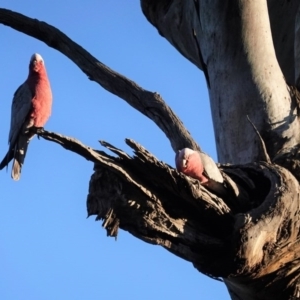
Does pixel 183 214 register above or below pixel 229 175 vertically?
below

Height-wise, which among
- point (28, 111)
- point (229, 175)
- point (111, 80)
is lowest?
point (229, 175)

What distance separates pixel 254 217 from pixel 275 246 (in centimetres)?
15

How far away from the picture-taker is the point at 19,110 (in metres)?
4.13

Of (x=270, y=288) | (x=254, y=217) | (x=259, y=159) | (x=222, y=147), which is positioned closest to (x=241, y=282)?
(x=270, y=288)

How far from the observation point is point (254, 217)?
221 centimetres

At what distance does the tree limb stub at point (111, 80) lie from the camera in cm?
299

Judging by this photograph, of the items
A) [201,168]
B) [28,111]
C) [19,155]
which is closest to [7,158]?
[19,155]

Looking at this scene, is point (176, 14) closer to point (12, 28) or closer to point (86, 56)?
point (86, 56)

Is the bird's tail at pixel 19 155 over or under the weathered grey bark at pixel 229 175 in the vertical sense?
over

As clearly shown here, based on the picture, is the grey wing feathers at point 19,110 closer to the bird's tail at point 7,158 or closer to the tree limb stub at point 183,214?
the bird's tail at point 7,158

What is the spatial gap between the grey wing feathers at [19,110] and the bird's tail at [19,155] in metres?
0.04

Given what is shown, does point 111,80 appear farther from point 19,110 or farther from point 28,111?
point 19,110

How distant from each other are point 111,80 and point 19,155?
3.13 ft

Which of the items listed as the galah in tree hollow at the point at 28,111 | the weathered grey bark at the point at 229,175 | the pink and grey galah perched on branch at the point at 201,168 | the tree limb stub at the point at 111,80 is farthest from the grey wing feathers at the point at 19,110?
the pink and grey galah perched on branch at the point at 201,168
